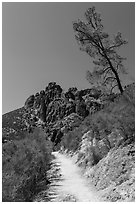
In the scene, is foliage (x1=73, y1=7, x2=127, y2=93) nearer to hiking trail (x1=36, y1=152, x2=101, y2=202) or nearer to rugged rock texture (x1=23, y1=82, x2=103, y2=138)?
hiking trail (x1=36, y1=152, x2=101, y2=202)

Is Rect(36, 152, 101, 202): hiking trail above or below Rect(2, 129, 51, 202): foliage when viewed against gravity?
below

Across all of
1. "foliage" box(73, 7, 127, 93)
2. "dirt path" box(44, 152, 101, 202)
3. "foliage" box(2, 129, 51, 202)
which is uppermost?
"foliage" box(73, 7, 127, 93)

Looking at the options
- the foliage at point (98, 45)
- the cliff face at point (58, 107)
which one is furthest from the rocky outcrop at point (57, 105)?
the foliage at point (98, 45)

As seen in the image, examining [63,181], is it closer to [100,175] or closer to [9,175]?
[100,175]

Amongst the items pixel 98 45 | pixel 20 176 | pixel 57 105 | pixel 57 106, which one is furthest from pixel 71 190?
pixel 57 105

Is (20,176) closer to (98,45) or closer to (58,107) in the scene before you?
(98,45)

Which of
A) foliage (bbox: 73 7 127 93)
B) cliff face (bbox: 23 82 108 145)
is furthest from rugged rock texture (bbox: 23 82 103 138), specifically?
foliage (bbox: 73 7 127 93)

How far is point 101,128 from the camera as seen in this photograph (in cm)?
1434

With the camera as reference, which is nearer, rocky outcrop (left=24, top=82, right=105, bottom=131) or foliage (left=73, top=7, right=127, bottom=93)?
foliage (left=73, top=7, right=127, bottom=93)

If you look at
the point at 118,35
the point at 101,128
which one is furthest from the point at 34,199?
the point at 118,35

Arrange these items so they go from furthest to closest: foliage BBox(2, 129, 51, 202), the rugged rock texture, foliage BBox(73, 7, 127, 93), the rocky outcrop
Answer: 1. the rocky outcrop
2. the rugged rock texture
3. foliage BBox(73, 7, 127, 93)
4. foliage BBox(2, 129, 51, 202)

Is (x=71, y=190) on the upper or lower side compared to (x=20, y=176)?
lower

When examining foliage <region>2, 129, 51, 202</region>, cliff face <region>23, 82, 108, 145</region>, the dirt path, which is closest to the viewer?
foliage <region>2, 129, 51, 202</region>

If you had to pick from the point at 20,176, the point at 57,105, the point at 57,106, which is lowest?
the point at 20,176
